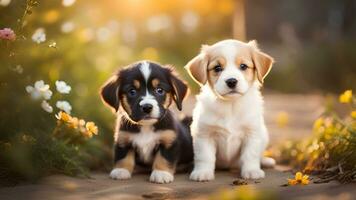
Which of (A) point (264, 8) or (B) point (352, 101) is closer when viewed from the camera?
(B) point (352, 101)

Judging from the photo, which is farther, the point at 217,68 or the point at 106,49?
the point at 106,49

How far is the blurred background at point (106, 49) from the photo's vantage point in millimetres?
5727

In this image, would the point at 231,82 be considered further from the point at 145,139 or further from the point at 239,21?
the point at 239,21

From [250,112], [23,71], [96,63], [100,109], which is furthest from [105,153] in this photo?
[96,63]

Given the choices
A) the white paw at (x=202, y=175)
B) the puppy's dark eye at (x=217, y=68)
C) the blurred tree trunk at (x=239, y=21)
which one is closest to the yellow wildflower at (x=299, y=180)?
the white paw at (x=202, y=175)

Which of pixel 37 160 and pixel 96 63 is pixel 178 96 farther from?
pixel 96 63

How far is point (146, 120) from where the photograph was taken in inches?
218

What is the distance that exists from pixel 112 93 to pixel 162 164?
778 mm

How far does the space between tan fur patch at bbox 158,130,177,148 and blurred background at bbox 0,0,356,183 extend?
2.60ft

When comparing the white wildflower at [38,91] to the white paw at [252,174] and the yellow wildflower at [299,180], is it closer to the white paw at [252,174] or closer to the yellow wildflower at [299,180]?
the white paw at [252,174]

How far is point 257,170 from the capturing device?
5789 mm

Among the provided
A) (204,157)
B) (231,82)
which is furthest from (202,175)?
(231,82)

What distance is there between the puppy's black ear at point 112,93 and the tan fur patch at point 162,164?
0.59 meters

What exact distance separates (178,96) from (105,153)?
1.75 m
